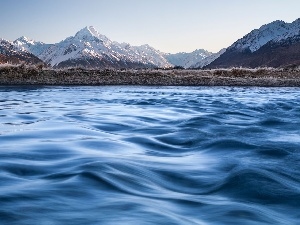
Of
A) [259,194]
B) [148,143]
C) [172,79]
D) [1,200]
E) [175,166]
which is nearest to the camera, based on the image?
[1,200]

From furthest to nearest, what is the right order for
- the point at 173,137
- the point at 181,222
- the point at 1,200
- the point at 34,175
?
the point at 173,137 → the point at 34,175 → the point at 1,200 → the point at 181,222

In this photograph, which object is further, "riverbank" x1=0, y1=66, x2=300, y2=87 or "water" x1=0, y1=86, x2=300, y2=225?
"riverbank" x1=0, y1=66, x2=300, y2=87

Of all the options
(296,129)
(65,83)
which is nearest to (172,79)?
(65,83)

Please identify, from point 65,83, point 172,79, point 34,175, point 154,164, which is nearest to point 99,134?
point 154,164

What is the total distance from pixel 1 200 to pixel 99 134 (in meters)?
5.15

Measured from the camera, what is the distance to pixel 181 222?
363 centimetres

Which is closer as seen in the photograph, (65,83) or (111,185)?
(111,185)

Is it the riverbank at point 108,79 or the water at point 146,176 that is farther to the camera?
the riverbank at point 108,79

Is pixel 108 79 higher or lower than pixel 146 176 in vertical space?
higher

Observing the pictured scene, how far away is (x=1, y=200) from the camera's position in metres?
3.96

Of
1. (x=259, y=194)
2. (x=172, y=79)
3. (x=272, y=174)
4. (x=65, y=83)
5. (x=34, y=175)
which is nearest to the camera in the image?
(x=259, y=194)

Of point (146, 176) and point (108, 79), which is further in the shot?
point (108, 79)

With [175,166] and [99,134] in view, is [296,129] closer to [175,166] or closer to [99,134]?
[99,134]

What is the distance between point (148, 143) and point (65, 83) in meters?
33.3
